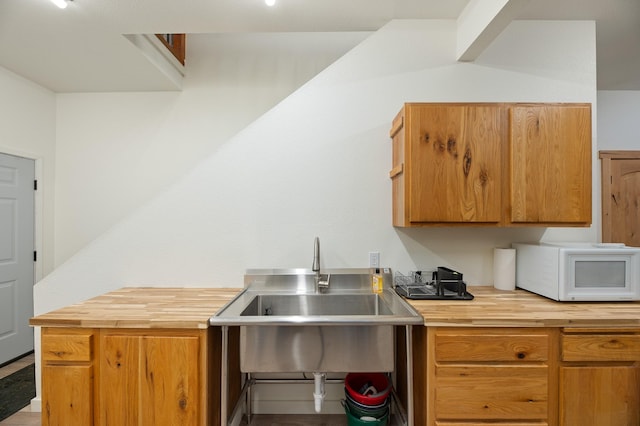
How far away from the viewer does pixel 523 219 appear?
174cm

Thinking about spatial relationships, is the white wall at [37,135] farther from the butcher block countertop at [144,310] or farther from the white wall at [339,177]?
the butcher block countertop at [144,310]

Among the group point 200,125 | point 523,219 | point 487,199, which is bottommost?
point 523,219

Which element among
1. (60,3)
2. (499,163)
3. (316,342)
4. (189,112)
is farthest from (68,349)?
(499,163)

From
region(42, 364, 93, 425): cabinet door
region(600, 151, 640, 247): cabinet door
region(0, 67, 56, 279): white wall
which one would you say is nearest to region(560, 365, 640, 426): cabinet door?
region(42, 364, 93, 425): cabinet door

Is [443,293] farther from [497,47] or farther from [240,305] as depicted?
[497,47]

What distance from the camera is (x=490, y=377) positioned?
142cm

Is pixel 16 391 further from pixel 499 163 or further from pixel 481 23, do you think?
pixel 481 23

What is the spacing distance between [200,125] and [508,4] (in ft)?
7.44

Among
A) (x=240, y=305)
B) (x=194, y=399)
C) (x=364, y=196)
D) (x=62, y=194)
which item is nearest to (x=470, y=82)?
(x=364, y=196)

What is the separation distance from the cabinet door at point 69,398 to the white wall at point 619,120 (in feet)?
14.7

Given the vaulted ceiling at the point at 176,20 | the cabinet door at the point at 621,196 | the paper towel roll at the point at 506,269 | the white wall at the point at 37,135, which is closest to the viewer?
the vaulted ceiling at the point at 176,20

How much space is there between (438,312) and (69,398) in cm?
170

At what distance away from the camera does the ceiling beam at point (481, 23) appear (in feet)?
5.40

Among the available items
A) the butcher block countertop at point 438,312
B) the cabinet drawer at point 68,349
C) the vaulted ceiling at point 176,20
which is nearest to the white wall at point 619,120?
the vaulted ceiling at point 176,20
